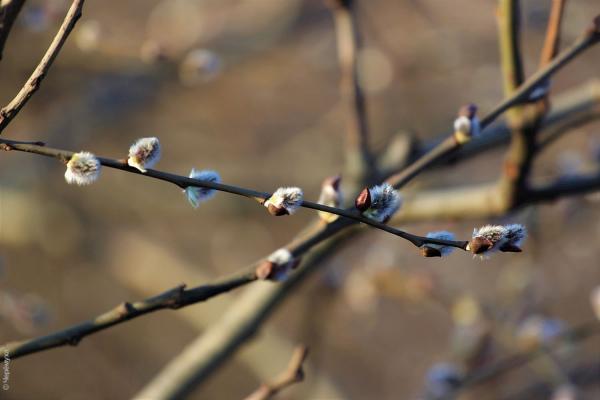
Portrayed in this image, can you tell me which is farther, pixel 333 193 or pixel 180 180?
pixel 333 193

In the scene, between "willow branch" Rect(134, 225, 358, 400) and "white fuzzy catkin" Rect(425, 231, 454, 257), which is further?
"willow branch" Rect(134, 225, 358, 400)

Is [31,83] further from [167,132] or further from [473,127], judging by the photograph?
[167,132]

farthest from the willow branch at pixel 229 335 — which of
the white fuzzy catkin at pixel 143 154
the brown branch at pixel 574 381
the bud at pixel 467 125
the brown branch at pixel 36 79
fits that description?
the brown branch at pixel 574 381

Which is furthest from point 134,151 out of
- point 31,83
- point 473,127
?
point 473,127

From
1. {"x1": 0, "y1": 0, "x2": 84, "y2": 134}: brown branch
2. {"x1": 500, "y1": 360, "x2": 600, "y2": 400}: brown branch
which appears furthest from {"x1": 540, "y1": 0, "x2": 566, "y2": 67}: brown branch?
{"x1": 500, "y1": 360, "x2": 600, "y2": 400}: brown branch

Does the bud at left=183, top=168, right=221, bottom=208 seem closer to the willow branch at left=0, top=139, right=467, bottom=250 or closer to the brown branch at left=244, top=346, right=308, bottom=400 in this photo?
the willow branch at left=0, top=139, right=467, bottom=250

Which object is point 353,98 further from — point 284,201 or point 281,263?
point 284,201

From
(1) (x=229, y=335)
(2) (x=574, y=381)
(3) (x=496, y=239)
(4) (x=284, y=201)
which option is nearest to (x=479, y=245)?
(3) (x=496, y=239)
